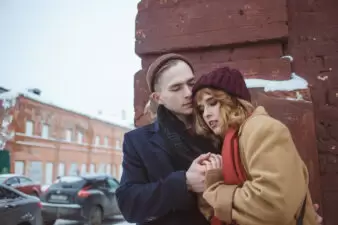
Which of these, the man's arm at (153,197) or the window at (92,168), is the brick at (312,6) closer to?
the man's arm at (153,197)

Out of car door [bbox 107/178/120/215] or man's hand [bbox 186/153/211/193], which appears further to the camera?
car door [bbox 107/178/120/215]

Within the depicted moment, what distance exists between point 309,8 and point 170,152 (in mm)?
1431

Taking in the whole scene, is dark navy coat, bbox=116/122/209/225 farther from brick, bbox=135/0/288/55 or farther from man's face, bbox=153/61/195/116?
brick, bbox=135/0/288/55

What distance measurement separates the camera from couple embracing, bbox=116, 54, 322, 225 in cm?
101

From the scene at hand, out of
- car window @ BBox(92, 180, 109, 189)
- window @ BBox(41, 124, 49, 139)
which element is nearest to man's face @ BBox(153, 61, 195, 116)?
car window @ BBox(92, 180, 109, 189)

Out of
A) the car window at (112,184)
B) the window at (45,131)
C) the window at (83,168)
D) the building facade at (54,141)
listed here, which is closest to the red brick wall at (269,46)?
the car window at (112,184)

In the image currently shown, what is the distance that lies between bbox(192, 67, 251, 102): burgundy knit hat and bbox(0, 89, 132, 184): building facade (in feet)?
77.6

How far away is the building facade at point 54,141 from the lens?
2309 centimetres

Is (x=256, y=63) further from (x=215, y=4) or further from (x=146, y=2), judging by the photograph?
(x=146, y=2)

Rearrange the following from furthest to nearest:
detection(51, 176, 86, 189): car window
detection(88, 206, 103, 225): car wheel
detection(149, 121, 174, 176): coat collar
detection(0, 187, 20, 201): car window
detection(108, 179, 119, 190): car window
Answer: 1. detection(108, 179, 119, 190): car window
2. detection(51, 176, 86, 189): car window
3. detection(88, 206, 103, 225): car wheel
4. detection(0, 187, 20, 201): car window
5. detection(149, 121, 174, 176): coat collar

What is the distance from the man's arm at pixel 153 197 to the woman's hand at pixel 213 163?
0.13 m

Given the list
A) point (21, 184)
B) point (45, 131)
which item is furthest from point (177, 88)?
Answer: point (45, 131)

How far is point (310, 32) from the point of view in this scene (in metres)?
2.11

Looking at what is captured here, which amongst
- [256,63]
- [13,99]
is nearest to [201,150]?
[256,63]
